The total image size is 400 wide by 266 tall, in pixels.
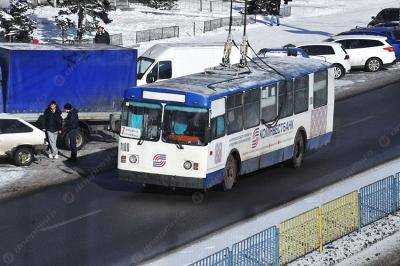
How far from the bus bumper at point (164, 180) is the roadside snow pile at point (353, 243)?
4098 mm

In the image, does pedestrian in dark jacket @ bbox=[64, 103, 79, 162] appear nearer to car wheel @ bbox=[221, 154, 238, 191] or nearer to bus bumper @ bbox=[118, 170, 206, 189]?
bus bumper @ bbox=[118, 170, 206, 189]

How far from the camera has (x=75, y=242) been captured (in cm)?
1969

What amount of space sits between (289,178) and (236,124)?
9.80 ft

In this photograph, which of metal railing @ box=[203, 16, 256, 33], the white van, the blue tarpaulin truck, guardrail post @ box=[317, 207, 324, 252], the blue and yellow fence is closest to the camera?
the blue and yellow fence

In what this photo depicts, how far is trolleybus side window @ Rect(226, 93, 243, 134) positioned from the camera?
2362 cm

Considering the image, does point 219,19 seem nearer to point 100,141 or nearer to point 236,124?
point 100,141

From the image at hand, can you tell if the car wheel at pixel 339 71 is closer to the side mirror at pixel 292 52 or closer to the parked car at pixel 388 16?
the side mirror at pixel 292 52

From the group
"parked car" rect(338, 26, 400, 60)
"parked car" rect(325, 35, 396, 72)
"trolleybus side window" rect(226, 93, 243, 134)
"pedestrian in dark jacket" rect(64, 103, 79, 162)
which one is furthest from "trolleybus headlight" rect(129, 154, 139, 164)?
"parked car" rect(338, 26, 400, 60)

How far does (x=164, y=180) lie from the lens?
22969 millimetres

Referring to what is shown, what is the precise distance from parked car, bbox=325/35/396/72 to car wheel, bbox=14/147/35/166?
22419 mm

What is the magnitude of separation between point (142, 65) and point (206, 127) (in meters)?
13.5

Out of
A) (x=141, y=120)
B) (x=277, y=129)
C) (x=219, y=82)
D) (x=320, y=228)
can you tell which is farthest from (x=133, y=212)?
(x=277, y=129)

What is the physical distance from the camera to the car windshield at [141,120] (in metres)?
23.0

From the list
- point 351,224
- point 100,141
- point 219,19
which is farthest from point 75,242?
point 219,19
